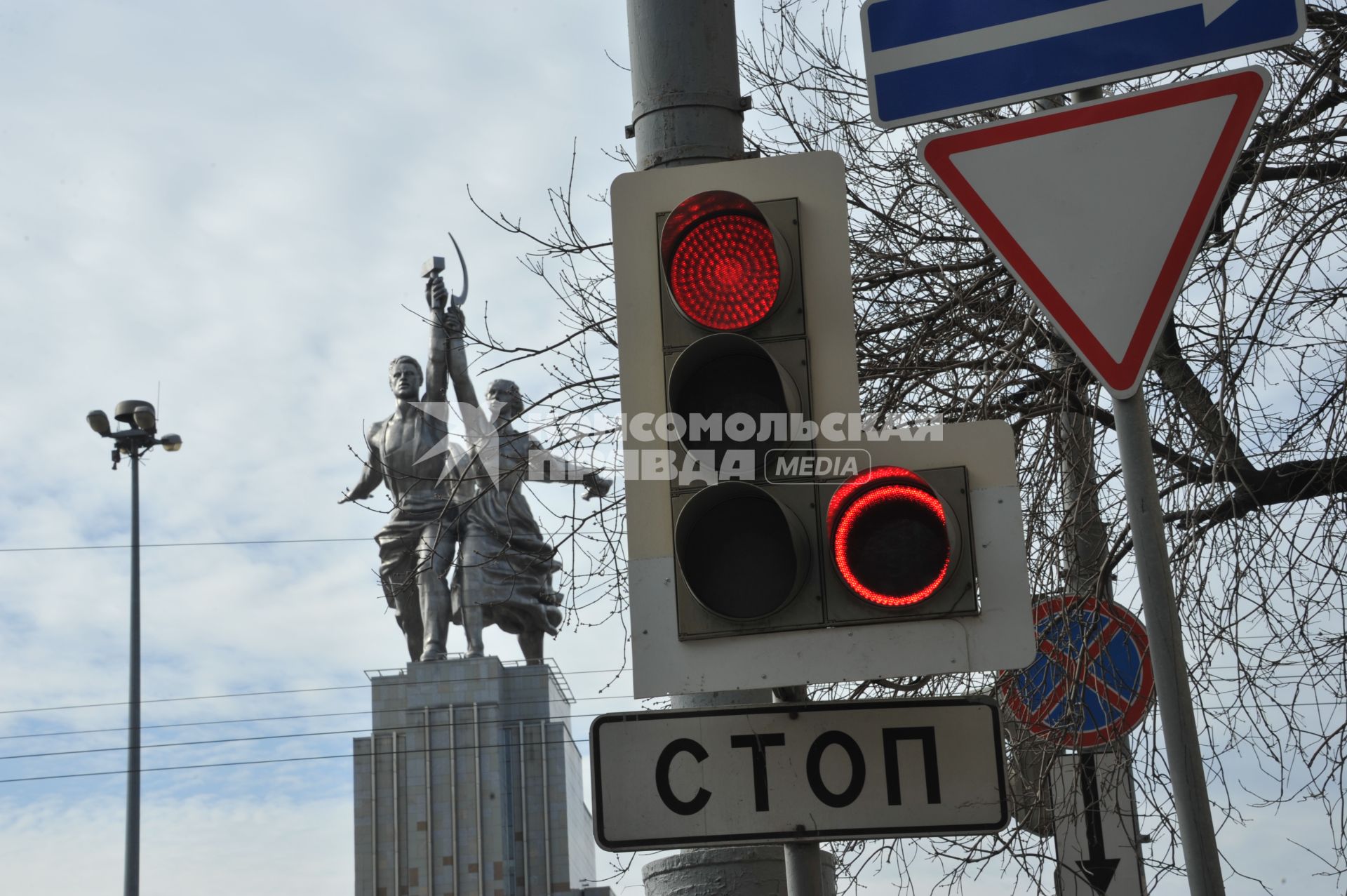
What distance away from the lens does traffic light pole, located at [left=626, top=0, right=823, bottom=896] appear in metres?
3.53

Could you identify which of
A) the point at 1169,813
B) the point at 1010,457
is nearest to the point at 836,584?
the point at 1010,457

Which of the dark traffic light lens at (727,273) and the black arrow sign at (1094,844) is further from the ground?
the dark traffic light lens at (727,273)

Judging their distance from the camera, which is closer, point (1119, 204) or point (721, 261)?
point (1119, 204)

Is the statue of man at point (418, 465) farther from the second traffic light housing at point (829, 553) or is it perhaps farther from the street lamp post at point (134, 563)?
the second traffic light housing at point (829, 553)

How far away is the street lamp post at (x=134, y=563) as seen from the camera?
1731 centimetres

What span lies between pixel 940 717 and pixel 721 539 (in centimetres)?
57

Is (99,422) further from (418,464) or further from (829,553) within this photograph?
(418,464)

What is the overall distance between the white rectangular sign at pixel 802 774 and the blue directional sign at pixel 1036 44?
1191 millimetres

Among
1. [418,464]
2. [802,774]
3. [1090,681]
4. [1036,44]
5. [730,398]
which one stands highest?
[418,464]

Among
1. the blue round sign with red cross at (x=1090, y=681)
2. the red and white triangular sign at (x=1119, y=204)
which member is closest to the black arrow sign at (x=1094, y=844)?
the blue round sign with red cross at (x=1090, y=681)

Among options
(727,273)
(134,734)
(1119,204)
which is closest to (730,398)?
(727,273)

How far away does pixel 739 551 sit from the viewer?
289 centimetres

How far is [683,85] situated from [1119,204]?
1.40 m

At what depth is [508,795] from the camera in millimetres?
47250
